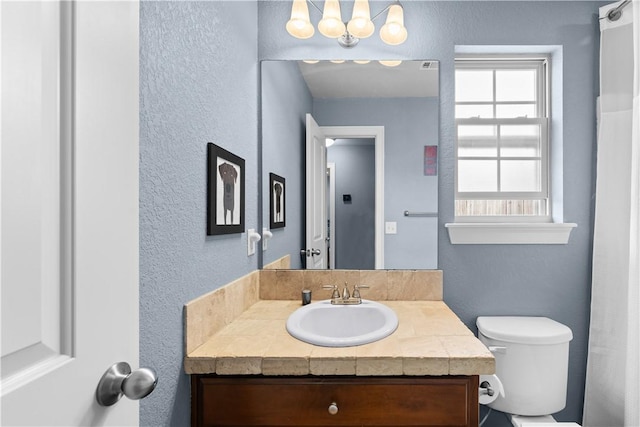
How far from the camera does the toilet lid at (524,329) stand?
1587mm

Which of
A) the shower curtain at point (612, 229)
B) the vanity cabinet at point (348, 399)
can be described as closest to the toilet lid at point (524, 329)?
the shower curtain at point (612, 229)

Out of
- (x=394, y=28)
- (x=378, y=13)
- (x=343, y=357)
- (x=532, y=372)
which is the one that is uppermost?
(x=378, y=13)

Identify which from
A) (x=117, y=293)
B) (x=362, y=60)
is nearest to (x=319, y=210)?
(x=362, y=60)

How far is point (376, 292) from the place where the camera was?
181 cm

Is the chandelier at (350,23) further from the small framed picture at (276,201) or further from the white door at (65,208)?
the white door at (65,208)


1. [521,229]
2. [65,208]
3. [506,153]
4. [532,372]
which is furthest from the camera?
[506,153]

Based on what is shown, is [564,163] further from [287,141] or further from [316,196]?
[287,141]

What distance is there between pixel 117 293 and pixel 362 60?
5.22 feet

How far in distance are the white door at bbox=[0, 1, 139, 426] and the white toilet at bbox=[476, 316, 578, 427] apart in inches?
58.1

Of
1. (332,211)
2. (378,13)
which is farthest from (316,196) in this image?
(378,13)

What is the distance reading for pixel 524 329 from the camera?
165cm

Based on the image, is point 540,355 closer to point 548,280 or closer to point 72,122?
point 548,280

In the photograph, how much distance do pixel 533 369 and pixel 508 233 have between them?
0.59 meters

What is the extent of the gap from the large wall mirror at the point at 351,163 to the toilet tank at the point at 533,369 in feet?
1.55
